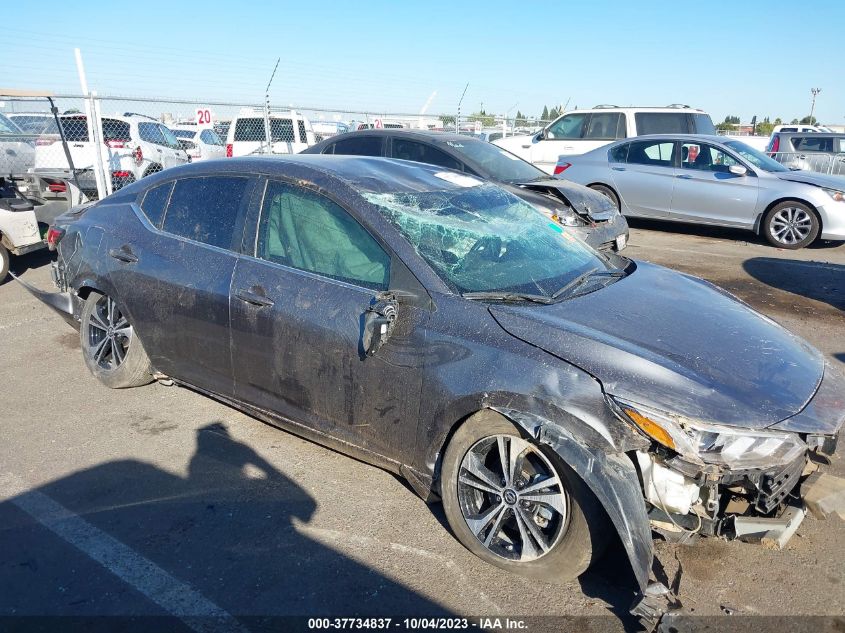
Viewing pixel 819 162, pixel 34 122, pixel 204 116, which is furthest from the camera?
pixel 204 116

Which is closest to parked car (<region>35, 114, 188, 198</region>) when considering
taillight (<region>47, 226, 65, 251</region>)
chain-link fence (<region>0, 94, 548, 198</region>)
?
chain-link fence (<region>0, 94, 548, 198</region>)

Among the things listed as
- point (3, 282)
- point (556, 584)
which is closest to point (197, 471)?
point (556, 584)

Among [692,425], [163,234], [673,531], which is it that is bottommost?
[673,531]

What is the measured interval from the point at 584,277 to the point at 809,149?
1677 cm

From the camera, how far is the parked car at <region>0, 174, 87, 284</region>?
7520 mm

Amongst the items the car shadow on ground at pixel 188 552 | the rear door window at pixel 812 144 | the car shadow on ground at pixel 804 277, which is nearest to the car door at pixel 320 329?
the car shadow on ground at pixel 188 552

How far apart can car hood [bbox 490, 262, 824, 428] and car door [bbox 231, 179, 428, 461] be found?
590 mm

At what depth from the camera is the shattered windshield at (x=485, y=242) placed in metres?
3.28

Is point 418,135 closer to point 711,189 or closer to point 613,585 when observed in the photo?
point 711,189

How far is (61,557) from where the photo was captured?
3.02 m

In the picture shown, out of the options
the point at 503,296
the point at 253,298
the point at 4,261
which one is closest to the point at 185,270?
the point at 253,298

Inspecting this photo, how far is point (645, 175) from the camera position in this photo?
36.4ft

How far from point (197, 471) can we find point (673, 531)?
2505 millimetres

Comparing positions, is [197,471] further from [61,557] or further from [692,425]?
[692,425]
